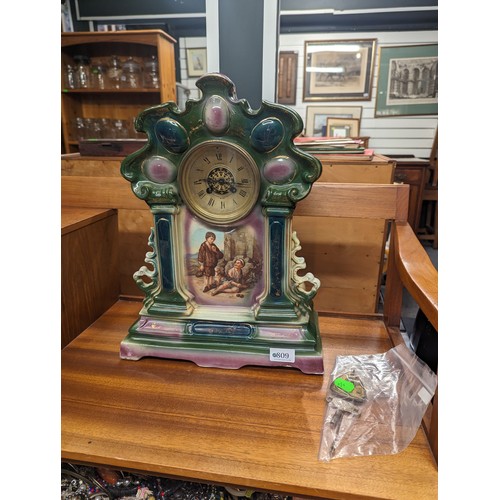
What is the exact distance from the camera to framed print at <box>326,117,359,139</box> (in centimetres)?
362

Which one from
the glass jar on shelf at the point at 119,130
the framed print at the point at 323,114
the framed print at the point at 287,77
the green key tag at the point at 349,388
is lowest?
the green key tag at the point at 349,388

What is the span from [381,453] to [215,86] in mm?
792

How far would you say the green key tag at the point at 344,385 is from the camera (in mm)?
851

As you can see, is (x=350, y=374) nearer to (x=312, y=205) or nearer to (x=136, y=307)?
(x=312, y=205)

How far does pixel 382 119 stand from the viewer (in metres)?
3.63

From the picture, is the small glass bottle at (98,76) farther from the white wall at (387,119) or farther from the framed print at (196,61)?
the white wall at (387,119)

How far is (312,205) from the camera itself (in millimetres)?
1047

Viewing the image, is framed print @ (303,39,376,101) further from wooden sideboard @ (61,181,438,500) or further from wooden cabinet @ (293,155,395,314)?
wooden sideboard @ (61,181,438,500)

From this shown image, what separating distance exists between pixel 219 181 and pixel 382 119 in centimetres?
326

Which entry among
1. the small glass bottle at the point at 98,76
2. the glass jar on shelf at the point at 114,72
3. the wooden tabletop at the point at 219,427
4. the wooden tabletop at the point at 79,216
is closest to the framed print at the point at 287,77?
the glass jar on shelf at the point at 114,72

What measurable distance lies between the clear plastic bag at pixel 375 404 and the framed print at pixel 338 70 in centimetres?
315

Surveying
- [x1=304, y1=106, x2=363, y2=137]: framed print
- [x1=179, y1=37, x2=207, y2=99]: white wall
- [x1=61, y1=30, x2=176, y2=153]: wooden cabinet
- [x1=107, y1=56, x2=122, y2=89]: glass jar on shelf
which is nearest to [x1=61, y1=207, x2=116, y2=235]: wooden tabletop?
[x1=61, y1=30, x2=176, y2=153]: wooden cabinet

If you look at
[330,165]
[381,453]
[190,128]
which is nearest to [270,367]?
[381,453]

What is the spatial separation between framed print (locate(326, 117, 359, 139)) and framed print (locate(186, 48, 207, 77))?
127 cm
